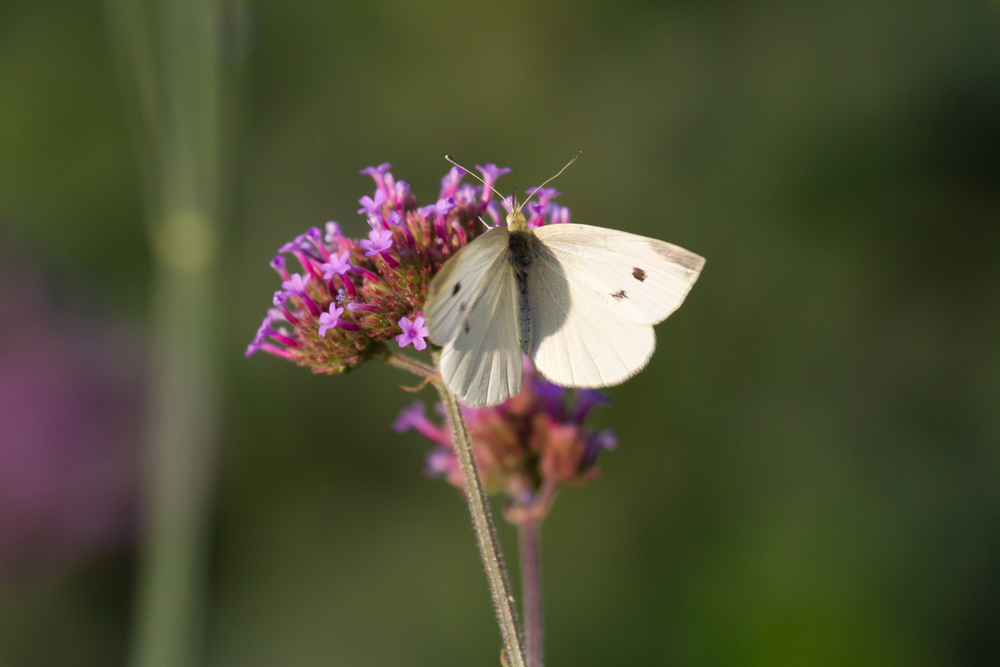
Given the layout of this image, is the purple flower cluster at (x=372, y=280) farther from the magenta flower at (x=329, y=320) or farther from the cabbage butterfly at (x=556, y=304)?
the cabbage butterfly at (x=556, y=304)

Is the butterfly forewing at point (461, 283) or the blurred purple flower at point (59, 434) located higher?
the blurred purple flower at point (59, 434)

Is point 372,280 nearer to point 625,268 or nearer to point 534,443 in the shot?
point 625,268

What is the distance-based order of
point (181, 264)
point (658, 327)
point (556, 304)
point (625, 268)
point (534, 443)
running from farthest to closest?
point (658, 327), point (181, 264), point (534, 443), point (556, 304), point (625, 268)

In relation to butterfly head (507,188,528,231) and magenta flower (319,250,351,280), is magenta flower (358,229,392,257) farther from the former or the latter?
butterfly head (507,188,528,231)

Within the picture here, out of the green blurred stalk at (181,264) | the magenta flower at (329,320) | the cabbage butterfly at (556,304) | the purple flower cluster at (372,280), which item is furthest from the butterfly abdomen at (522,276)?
the green blurred stalk at (181,264)

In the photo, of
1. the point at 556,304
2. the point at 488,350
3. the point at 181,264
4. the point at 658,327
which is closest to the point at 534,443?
the point at 556,304

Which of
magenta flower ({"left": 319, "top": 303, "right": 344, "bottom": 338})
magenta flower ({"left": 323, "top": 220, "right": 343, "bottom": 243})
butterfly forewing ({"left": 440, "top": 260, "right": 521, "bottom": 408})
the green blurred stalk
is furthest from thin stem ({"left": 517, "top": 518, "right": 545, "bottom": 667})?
the green blurred stalk
